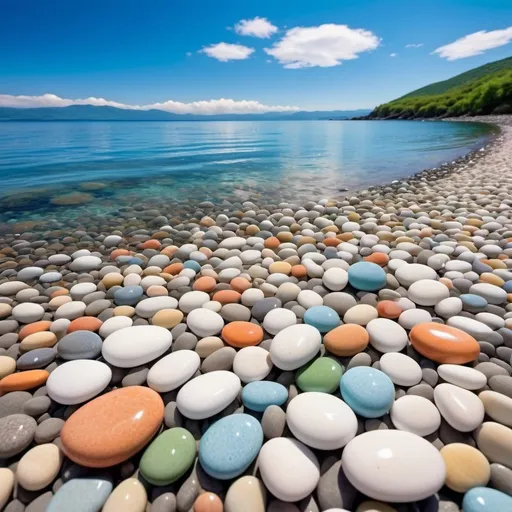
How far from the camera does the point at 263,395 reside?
1330 mm

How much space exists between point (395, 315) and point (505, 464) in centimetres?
86

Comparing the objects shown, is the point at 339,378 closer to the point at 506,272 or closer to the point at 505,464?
the point at 505,464

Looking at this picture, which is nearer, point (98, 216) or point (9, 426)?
point (9, 426)

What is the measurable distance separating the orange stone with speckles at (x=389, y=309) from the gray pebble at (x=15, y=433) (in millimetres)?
1880

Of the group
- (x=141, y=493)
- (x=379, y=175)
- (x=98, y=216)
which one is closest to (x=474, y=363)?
(x=141, y=493)

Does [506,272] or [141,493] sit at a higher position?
[506,272]

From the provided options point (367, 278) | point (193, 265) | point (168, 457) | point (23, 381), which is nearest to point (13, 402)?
point (23, 381)

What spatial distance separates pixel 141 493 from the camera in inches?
41.2

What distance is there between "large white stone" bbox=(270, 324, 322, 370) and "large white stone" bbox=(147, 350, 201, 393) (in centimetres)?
41

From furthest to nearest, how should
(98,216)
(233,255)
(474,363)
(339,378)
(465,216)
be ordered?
(98,216)
(465,216)
(233,255)
(474,363)
(339,378)

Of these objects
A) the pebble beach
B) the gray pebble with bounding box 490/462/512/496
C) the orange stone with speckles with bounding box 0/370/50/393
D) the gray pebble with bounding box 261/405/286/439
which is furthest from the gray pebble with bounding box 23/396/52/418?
the gray pebble with bounding box 490/462/512/496

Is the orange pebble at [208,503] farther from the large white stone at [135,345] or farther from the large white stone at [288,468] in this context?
the large white stone at [135,345]

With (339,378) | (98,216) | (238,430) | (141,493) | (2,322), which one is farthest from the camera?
(98,216)

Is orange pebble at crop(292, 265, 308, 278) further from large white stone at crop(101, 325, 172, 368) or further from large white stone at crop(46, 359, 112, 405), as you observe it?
large white stone at crop(46, 359, 112, 405)
